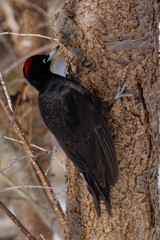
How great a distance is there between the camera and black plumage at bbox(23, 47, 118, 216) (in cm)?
124

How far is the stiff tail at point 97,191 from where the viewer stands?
1.27 metres

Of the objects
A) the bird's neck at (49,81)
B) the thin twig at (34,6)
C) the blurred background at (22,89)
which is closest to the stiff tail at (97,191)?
the bird's neck at (49,81)

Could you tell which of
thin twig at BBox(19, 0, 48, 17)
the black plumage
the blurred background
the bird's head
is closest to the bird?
the black plumage

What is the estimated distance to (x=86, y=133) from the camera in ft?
4.08

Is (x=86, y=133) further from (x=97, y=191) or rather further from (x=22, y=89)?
(x=22, y=89)

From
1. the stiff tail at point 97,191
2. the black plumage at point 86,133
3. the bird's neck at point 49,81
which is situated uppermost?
the bird's neck at point 49,81

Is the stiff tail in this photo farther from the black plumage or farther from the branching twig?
the branching twig

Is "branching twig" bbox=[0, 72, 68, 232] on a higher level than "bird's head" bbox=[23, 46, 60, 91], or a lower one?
lower

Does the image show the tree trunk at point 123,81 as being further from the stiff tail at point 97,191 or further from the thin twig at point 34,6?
the thin twig at point 34,6

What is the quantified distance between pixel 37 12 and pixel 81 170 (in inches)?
58.5

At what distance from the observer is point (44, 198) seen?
2400mm

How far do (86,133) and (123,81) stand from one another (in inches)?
A: 10.3

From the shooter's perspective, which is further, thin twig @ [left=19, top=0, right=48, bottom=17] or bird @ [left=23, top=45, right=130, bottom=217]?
thin twig @ [left=19, top=0, right=48, bottom=17]

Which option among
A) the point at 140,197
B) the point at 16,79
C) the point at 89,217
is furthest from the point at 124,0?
the point at 16,79
